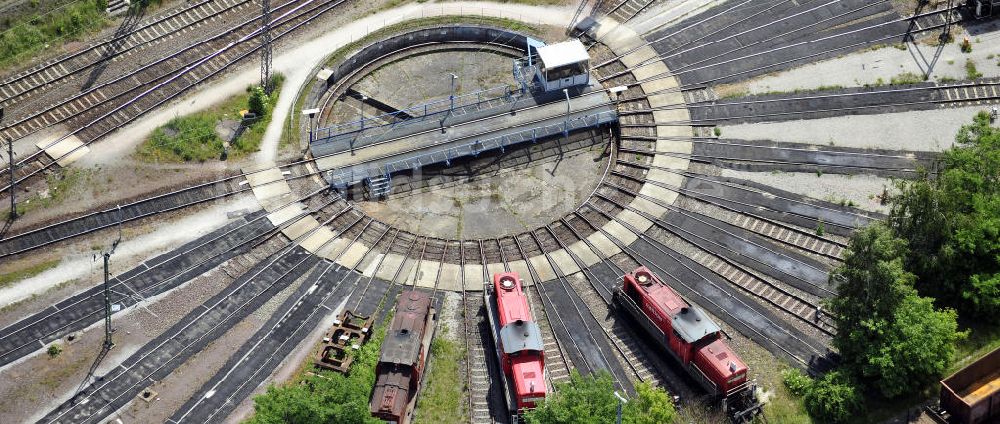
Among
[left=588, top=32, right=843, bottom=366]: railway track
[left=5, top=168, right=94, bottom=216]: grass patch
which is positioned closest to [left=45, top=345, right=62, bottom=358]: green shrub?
[left=5, top=168, right=94, bottom=216]: grass patch

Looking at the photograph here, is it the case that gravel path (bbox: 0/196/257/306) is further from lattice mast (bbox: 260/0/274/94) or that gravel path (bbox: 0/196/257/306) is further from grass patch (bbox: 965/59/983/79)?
grass patch (bbox: 965/59/983/79)

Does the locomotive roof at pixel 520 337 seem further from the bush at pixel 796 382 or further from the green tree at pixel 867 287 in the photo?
the green tree at pixel 867 287

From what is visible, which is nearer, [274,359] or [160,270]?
[274,359]

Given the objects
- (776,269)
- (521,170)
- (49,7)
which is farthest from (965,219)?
(49,7)

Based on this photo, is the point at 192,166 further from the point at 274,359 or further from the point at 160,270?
the point at 274,359

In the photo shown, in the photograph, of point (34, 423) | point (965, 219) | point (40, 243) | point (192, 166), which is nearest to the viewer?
point (34, 423)
